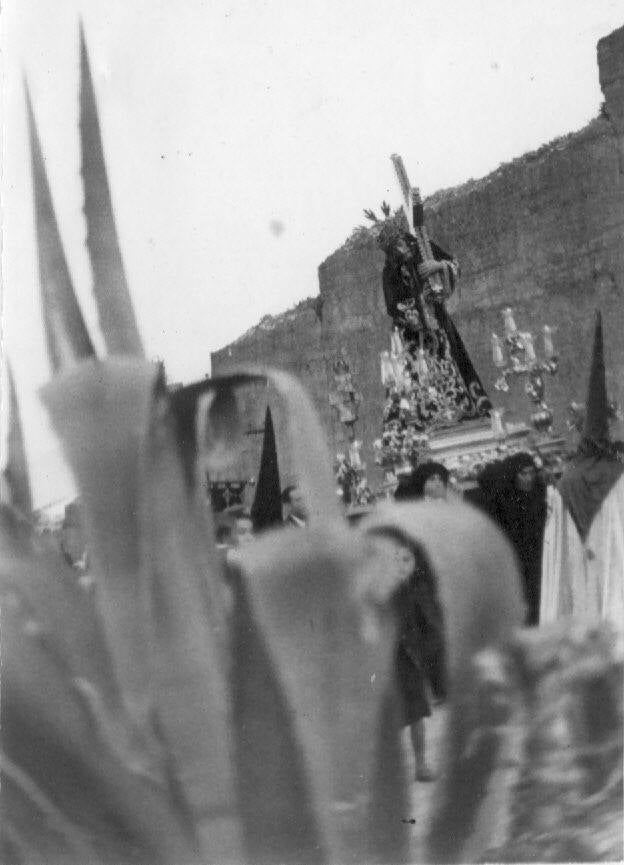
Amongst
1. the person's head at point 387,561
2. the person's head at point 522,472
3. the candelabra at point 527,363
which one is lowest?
the person's head at point 387,561

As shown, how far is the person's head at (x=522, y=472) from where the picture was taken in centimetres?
404

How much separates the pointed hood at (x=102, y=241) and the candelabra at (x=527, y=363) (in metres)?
1.39

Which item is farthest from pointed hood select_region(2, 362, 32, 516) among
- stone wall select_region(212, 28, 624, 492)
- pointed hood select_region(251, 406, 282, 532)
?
pointed hood select_region(251, 406, 282, 532)

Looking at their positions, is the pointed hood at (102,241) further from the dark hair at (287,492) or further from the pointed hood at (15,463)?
the dark hair at (287,492)

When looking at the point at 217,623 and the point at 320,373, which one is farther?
the point at 320,373

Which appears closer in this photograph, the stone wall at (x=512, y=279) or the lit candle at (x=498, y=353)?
the stone wall at (x=512, y=279)

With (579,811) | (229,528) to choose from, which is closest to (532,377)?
(229,528)

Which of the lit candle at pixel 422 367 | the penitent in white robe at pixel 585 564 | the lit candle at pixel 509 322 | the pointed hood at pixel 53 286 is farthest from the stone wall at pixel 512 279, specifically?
the pointed hood at pixel 53 286

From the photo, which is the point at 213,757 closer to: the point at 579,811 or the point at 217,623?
the point at 217,623

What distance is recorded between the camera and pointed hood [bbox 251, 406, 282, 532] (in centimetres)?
408

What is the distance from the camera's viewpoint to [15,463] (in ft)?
14.2

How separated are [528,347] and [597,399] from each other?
1.08 ft

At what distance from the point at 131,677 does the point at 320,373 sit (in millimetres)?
1357

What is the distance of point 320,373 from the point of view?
425cm
